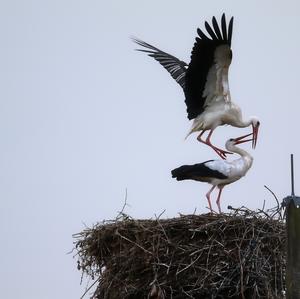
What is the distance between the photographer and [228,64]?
970 centimetres

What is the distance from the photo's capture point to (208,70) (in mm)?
9727

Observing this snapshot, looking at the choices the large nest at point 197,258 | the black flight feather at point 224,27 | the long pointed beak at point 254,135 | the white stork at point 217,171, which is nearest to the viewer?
the large nest at point 197,258

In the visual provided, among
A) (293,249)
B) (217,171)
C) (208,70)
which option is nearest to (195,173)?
(217,171)

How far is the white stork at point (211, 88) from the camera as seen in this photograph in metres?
9.33

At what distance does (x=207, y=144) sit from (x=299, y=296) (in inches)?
234

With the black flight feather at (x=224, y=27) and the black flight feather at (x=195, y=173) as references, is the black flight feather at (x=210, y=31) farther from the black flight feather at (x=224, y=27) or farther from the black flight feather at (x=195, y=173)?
the black flight feather at (x=195, y=173)

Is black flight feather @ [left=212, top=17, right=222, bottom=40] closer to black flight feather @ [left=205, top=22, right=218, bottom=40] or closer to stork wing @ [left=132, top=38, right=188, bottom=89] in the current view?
black flight feather @ [left=205, top=22, right=218, bottom=40]

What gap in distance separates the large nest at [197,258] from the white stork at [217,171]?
105 cm

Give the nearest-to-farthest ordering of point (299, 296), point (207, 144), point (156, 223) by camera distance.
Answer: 1. point (299, 296)
2. point (156, 223)
3. point (207, 144)

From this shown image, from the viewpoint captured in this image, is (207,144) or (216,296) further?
(207,144)

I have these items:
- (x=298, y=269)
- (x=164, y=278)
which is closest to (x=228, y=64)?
(x=164, y=278)

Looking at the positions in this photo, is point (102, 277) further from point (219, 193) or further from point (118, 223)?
point (219, 193)

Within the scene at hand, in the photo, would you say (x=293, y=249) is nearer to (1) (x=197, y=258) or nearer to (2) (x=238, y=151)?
(1) (x=197, y=258)

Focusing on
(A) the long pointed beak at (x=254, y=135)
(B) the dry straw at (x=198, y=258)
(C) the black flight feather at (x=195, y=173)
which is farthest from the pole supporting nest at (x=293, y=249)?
(A) the long pointed beak at (x=254, y=135)
